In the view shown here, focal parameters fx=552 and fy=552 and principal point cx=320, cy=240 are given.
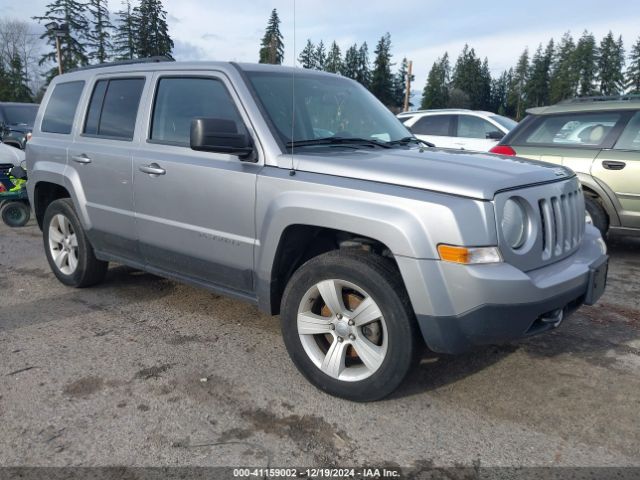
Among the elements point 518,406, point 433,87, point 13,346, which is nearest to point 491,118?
point 518,406

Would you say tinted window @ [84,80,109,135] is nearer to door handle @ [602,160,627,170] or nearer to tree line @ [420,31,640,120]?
door handle @ [602,160,627,170]

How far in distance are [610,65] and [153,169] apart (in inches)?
3813

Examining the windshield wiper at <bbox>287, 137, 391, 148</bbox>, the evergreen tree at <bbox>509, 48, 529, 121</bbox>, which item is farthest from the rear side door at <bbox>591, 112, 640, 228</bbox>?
the evergreen tree at <bbox>509, 48, 529, 121</bbox>

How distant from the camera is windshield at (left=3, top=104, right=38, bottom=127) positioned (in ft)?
48.9

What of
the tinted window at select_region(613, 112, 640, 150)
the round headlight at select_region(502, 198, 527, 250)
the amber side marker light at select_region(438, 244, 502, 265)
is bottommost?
the amber side marker light at select_region(438, 244, 502, 265)

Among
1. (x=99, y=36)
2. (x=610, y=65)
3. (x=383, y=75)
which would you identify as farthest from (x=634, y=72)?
(x=99, y=36)

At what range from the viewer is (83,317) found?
4.36 metres

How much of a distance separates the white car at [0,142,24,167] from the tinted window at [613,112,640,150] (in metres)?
→ 8.73

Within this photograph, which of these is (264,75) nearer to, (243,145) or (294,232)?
(243,145)

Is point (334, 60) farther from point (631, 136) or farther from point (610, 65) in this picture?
point (631, 136)

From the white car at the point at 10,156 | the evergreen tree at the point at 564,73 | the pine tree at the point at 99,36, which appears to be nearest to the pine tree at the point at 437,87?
the evergreen tree at the point at 564,73

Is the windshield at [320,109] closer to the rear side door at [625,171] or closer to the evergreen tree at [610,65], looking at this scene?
the rear side door at [625,171]

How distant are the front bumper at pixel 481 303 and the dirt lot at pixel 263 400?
0.50 meters

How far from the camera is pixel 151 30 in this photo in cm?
2386
